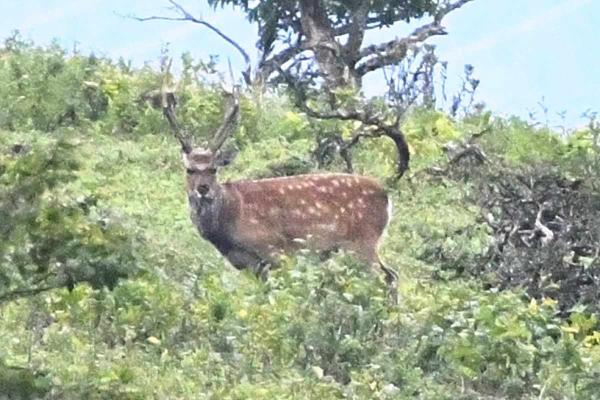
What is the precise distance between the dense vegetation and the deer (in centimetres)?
26

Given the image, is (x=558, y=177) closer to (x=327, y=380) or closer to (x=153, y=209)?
(x=153, y=209)

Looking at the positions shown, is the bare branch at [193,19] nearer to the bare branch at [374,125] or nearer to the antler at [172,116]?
the bare branch at [374,125]

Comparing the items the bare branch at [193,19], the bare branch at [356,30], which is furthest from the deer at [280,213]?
the bare branch at [193,19]

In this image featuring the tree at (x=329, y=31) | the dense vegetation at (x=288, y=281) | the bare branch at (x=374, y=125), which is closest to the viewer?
the dense vegetation at (x=288, y=281)

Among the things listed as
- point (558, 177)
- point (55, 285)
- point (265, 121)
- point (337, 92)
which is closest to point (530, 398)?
point (55, 285)

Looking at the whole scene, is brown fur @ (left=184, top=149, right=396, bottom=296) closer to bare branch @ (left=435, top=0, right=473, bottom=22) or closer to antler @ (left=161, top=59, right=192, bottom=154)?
antler @ (left=161, top=59, right=192, bottom=154)

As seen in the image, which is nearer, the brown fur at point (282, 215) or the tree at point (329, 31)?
the brown fur at point (282, 215)

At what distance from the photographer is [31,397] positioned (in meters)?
6.76

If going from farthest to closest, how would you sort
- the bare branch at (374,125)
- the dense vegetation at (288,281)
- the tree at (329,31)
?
the tree at (329,31), the bare branch at (374,125), the dense vegetation at (288,281)

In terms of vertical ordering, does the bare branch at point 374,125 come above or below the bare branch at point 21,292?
below

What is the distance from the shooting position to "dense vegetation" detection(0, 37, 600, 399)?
7.05 m

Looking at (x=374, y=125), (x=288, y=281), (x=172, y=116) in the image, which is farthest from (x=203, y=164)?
(x=374, y=125)

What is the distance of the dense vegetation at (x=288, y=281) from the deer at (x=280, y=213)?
0.26 m

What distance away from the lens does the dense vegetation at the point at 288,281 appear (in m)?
7.05
